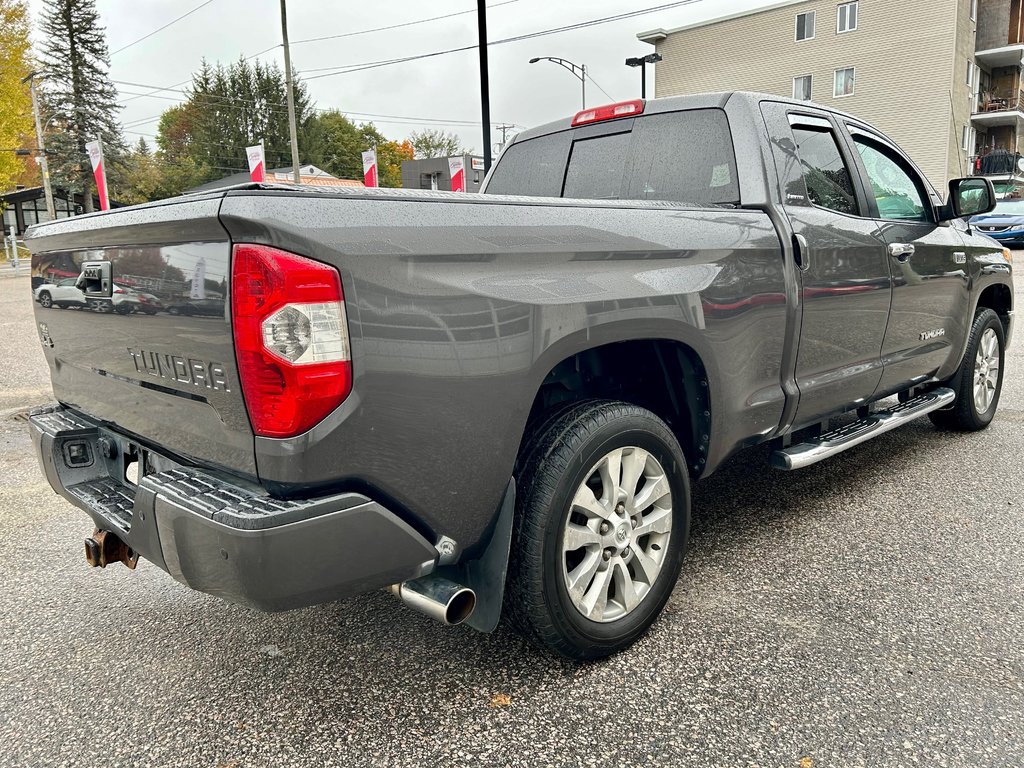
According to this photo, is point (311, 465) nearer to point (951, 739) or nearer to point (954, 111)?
point (951, 739)

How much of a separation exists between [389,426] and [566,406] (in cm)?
79

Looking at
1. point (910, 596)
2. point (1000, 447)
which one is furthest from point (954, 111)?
point (910, 596)

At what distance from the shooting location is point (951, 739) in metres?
2.14

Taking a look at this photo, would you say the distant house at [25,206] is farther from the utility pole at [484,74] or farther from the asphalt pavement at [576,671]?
the asphalt pavement at [576,671]

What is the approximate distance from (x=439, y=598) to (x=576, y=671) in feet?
2.22

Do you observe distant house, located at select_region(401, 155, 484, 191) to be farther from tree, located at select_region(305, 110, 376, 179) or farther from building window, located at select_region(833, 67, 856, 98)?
building window, located at select_region(833, 67, 856, 98)

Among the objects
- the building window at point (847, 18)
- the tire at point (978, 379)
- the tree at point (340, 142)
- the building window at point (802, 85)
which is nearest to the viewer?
the tire at point (978, 379)

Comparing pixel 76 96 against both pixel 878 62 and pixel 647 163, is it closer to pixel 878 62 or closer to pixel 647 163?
pixel 878 62

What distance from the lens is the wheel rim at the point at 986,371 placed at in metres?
5.06

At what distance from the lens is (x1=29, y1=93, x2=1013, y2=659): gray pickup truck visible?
1.83 meters

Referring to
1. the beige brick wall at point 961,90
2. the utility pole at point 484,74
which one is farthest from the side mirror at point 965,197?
the beige brick wall at point 961,90

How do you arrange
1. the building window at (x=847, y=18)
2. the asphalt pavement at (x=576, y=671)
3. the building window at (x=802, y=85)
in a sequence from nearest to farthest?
1. the asphalt pavement at (x=576, y=671)
2. the building window at (x=847, y=18)
3. the building window at (x=802, y=85)

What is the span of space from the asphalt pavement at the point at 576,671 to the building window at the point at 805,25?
3682cm

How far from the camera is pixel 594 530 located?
2465 mm
